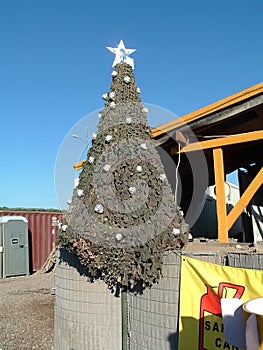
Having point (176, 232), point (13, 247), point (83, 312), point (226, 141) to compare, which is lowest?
point (13, 247)

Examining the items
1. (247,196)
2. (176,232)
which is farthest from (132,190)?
(247,196)

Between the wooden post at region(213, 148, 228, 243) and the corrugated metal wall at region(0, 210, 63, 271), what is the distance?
31.9 feet

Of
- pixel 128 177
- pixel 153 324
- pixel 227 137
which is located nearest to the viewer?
pixel 153 324

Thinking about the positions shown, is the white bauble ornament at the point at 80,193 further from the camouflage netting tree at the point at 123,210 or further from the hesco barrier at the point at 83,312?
the hesco barrier at the point at 83,312

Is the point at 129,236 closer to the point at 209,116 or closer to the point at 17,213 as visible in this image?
the point at 209,116

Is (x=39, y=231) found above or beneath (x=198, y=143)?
beneath

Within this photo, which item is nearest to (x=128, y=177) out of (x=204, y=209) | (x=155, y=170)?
(x=155, y=170)

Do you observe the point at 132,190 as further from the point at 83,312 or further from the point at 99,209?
the point at 83,312

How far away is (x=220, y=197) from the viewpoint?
6.21 m

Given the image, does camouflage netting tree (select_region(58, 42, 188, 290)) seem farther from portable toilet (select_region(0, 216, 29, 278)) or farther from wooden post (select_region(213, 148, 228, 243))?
portable toilet (select_region(0, 216, 29, 278))

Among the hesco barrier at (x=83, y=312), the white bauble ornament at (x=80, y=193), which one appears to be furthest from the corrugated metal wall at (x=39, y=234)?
the white bauble ornament at (x=80, y=193)

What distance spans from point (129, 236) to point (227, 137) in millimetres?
2974

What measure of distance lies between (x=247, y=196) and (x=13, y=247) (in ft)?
32.8

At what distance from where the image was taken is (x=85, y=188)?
452cm
